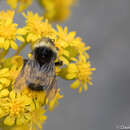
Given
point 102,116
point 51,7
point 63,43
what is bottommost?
point 102,116

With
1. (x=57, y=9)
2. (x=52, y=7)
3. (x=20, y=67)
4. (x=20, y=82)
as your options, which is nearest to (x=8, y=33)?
(x=20, y=67)

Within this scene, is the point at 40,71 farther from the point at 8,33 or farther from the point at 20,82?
the point at 8,33

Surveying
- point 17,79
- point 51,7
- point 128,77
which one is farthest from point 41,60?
point 128,77

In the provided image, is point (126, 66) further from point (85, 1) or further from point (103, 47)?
point (85, 1)

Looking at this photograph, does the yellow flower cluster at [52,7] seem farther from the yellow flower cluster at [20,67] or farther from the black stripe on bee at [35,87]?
the black stripe on bee at [35,87]

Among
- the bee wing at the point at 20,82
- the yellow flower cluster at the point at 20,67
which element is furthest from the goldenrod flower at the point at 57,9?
the bee wing at the point at 20,82

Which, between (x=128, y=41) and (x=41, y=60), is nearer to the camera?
(x=41, y=60)

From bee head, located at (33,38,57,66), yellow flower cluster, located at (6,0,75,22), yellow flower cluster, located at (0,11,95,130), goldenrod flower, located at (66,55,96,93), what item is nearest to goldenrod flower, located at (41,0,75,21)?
yellow flower cluster, located at (6,0,75,22)

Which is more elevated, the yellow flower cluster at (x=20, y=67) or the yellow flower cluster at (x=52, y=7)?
the yellow flower cluster at (x=52, y=7)
